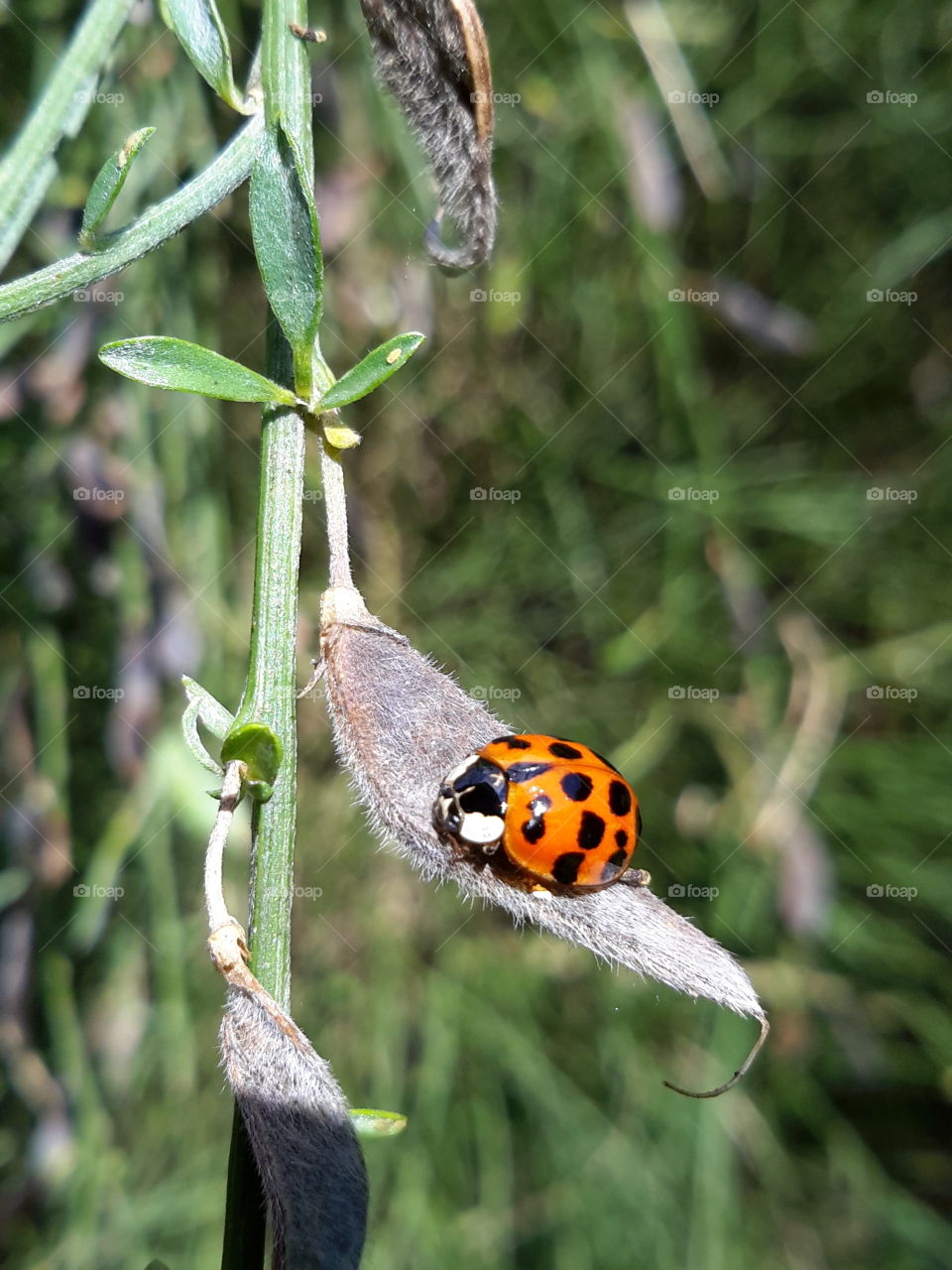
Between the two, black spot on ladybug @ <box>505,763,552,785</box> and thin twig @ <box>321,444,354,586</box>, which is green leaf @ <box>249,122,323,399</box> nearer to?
thin twig @ <box>321,444,354,586</box>

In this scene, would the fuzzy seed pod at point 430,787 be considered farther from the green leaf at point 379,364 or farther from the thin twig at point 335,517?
the green leaf at point 379,364

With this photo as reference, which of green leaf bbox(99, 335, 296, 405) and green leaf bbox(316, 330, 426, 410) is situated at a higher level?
green leaf bbox(99, 335, 296, 405)

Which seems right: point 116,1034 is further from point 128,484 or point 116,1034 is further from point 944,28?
point 944,28

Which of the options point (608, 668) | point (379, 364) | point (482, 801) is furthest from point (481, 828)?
point (608, 668)

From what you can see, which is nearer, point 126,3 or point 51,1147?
point 126,3

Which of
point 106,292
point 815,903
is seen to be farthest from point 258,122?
point 815,903

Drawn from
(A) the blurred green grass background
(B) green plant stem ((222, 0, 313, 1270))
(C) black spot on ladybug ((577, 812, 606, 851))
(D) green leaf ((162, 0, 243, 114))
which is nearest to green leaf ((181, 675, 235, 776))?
(B) green plant stem ((222, 0, 313, 1270))

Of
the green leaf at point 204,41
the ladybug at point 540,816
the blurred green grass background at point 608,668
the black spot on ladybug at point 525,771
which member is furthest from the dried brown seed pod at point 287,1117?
the blurred green grass background at point 608,668
